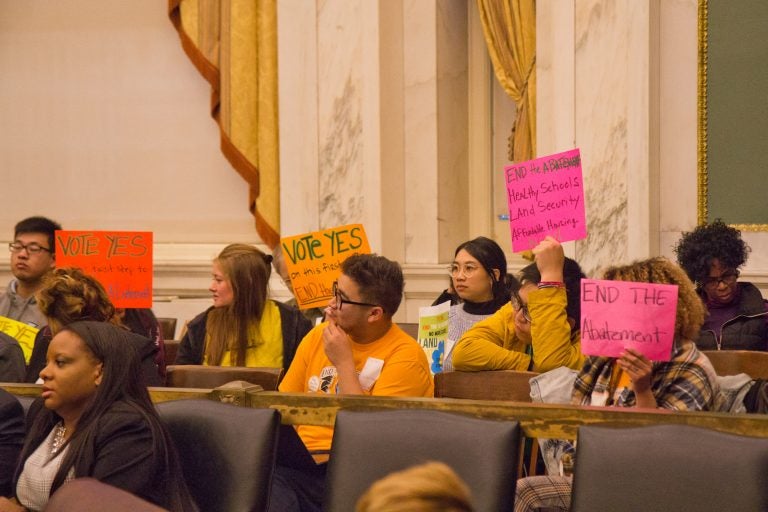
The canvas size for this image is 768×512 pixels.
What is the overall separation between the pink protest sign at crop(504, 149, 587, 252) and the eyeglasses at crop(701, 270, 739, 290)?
1.08 m

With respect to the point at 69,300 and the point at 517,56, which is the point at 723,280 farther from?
the point at 69,300

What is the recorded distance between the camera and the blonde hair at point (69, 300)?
4367 millimetres

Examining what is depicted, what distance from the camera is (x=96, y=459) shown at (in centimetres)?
319

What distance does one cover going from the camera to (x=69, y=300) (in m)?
4.37

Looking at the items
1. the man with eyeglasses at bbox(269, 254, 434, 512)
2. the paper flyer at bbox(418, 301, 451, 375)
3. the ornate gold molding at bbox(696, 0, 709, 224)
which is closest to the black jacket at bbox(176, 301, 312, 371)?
the paper flyer at bbox(418, 301, 451, 375)

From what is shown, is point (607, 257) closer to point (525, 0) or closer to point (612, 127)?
point (612, 127)

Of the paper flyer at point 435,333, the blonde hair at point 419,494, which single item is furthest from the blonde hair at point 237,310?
the blonde hair at point 419,494

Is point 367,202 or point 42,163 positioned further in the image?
point 42,163

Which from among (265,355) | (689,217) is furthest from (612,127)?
(265,355)

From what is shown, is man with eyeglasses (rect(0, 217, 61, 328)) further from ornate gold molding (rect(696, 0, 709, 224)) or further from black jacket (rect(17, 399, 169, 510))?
ornate gold molding (rect(696, 0, 709, 224))

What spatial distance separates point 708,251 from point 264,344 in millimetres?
2117

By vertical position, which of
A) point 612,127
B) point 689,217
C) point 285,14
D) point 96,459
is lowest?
point 96,459

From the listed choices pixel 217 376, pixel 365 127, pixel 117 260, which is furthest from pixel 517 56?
pixel 217 376

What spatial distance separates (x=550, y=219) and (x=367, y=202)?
3.05 metres
